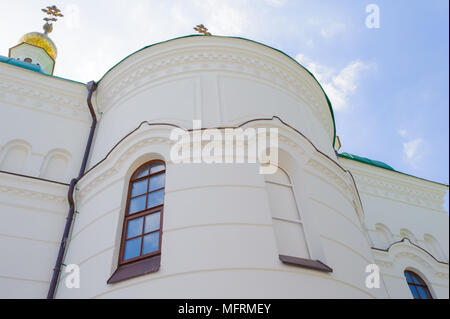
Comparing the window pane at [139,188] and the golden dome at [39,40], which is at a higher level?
the golden dome at [39,40]

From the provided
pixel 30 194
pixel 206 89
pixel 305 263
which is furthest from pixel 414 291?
pixel 30 194

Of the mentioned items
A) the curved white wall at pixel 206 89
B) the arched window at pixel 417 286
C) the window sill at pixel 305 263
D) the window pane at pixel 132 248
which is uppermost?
the curved white wall at pixel 206 89

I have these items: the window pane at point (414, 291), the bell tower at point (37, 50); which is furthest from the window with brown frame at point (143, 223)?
the bell tower at point (37, 50)

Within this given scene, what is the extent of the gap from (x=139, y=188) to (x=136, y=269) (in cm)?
166

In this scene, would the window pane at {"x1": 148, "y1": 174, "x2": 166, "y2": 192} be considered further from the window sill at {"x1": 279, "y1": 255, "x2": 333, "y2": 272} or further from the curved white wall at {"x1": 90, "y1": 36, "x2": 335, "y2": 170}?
the window sill at {"x1": 279, "y1": 255, "x2": 333, "y2": 272}

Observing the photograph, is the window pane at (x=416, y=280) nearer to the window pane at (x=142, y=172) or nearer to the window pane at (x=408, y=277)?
the window pane at (x=408, y=277)

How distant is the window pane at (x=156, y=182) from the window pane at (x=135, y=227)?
586 millimetres

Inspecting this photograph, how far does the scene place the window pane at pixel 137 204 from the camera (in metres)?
6.23

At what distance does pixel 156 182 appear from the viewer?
6.43 meters

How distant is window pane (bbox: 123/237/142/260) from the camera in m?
5.67

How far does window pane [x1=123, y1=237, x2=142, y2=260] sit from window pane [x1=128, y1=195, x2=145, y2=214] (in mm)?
573

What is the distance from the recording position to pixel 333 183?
23.4ft

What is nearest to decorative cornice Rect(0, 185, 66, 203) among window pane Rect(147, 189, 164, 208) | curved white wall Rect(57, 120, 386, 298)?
curved white wall Rect(57, 120, 386, 298)
